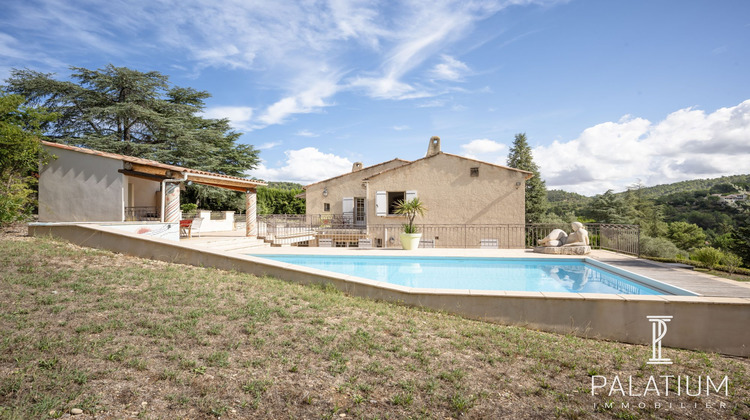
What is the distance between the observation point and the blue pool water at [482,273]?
7.57m

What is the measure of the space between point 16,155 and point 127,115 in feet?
43.4

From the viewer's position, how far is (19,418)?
232 cm

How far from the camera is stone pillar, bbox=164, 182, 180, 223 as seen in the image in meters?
11.7

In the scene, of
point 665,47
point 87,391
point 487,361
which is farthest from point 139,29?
point 665,47

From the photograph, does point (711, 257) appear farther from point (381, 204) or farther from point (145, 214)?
point (145, 214)

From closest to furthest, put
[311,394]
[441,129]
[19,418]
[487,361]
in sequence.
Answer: [19,418], [311,394], [487,361], [441,129]

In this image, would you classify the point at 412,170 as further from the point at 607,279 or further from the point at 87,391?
the point at 87,391

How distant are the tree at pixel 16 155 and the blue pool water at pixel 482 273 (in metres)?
7.69

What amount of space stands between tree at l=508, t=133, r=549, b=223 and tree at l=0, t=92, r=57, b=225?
1301 inches

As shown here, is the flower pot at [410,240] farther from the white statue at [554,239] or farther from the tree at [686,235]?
the tree at [686,235]

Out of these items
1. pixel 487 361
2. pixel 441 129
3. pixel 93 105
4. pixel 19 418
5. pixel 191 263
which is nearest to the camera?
pixel 19 418

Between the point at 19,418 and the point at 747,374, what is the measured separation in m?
7.07

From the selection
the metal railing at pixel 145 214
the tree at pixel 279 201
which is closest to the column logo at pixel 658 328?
the metal railing at pixel 145 214

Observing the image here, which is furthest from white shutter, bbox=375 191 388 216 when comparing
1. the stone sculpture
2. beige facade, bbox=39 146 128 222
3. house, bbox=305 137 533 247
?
beige facade, bbox=39 146 128 222
